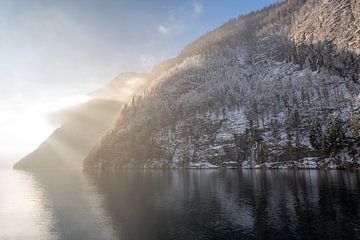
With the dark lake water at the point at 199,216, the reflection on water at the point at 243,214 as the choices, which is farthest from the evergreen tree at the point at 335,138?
the dark lake water at the point at 199,216

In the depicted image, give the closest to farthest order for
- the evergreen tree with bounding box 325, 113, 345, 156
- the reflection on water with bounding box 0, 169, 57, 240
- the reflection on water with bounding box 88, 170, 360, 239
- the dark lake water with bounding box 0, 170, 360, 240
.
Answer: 1. the reflection on water with bounding box 88, 170, 360, 239
2. the dark lake water with bounding box 0, 170, 360, 240
3. the reflection on water with bounding box 0, 169, 57, 240
4. the evergreen tree with bounding box 325, 113, 345, 156

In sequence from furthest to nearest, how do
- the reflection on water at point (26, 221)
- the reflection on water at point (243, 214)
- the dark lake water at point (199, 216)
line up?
the reflection on water at point (26, 221), the dark lake water at point (199, 216), the reflection on water at point (243, 214)

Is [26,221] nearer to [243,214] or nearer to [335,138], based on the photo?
[243,214]

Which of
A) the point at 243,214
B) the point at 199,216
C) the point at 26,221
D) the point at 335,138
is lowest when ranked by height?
the point at 26,221

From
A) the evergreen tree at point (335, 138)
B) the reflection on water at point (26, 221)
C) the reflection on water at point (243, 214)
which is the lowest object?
the reflection on water at point (26, 221)

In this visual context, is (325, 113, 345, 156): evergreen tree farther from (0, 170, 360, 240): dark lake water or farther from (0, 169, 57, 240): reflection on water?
(0, 169, 57, 240): reflection on water

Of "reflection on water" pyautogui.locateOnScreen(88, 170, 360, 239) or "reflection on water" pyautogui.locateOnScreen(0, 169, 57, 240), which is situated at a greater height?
"reflection on water" pyautogui.locateOnScreen(88, 170, 360, 239)

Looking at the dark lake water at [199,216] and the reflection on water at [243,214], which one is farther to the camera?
the dark lake water at [199,216]

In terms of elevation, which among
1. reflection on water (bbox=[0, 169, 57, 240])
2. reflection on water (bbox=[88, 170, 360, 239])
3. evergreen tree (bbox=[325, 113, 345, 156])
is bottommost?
reflection on water (bbox=[0, 169, 57, 240])

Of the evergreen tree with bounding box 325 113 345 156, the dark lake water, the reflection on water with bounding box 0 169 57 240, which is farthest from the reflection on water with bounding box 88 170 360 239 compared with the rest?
the evergreen tree with bounding box 325 113 345 156

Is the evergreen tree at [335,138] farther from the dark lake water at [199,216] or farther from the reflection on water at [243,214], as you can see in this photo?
the dark lake water at [199,216]

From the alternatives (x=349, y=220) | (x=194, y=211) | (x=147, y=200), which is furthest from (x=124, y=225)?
(x=349, y=220)

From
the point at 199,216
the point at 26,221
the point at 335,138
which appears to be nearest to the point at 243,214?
the point at 199,216

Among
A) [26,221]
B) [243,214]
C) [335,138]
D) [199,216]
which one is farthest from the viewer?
[335,138]
